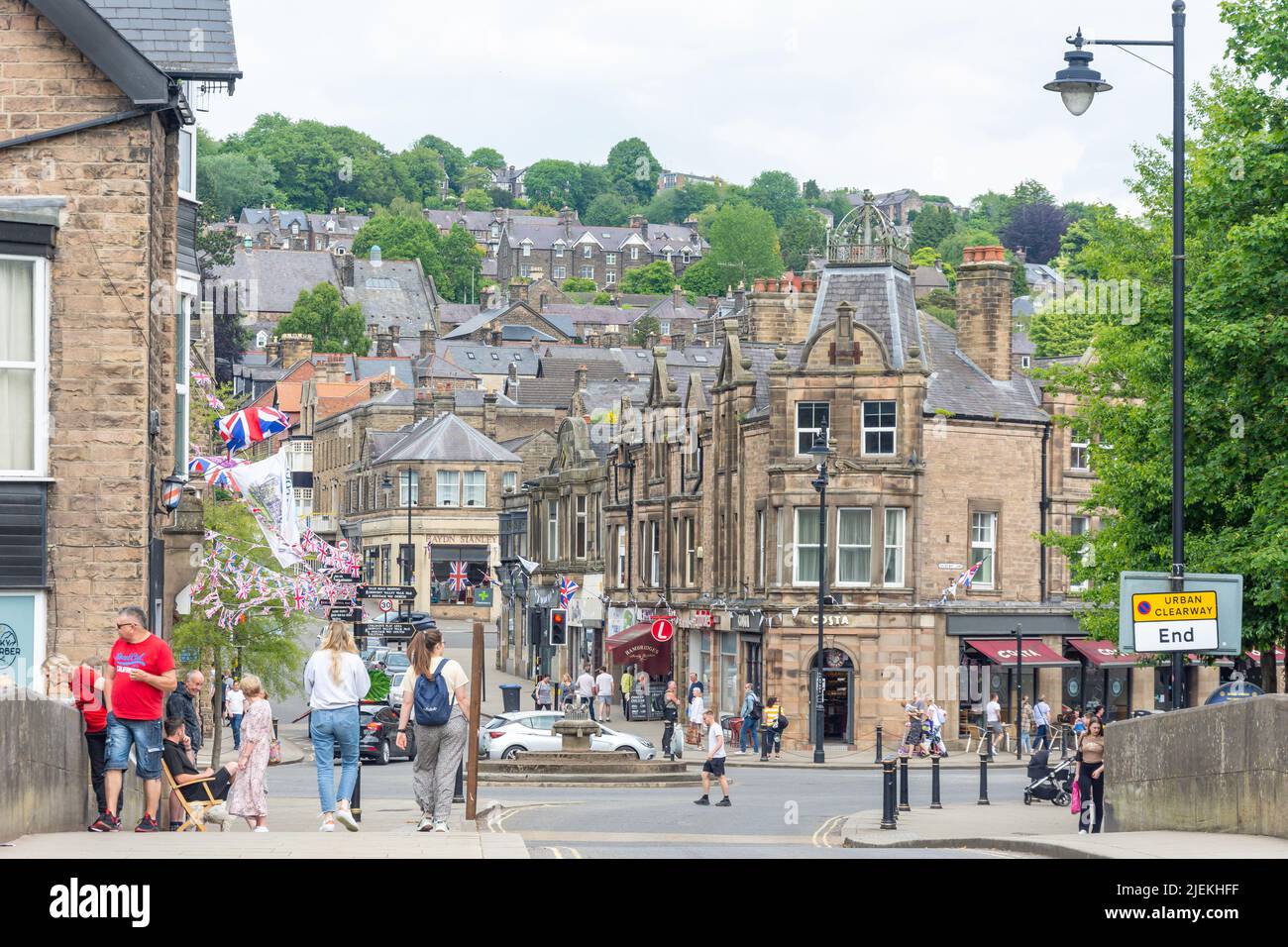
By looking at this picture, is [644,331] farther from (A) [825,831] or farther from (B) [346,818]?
(B) [346,818]

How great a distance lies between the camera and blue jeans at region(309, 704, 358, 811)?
16703 mm

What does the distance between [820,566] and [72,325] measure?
28400 millimetres

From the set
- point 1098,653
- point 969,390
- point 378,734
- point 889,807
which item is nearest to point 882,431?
point 969,390

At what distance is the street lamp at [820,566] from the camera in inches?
1750

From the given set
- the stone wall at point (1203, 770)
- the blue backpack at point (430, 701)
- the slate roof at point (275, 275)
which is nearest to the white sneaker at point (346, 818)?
the blue backpack at point (430, 701)

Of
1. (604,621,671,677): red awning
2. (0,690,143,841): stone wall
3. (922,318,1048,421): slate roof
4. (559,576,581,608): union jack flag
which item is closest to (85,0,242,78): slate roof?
(0,690,143,841): stone wall

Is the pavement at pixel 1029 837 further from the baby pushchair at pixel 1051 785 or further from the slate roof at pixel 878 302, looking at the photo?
the slate roof at pixel 878 302

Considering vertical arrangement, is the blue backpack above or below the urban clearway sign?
below

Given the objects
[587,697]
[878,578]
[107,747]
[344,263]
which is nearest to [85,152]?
[107,747]

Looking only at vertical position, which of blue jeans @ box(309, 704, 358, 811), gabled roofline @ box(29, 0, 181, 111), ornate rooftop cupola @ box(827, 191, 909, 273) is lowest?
blue jeans @ box(309, 704, 358, 811)

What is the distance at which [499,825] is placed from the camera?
80.7ft

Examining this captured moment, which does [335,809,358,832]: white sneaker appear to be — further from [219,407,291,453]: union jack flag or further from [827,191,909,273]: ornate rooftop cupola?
[827,191,909,273]: ornate rooftop cupola

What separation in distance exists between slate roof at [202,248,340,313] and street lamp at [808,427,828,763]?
5365 inches

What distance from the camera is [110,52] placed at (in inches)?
802
